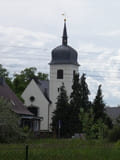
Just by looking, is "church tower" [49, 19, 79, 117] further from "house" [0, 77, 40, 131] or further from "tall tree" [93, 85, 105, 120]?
"house" [0, 77, 40, 131]

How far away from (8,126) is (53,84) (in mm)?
48016

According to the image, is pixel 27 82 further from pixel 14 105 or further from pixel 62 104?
pixel 14 105

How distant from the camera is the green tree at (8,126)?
39938 millimetres

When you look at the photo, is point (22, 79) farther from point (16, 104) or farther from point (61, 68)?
point (16, 104)

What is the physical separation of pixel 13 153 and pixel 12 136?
17061 millimetres

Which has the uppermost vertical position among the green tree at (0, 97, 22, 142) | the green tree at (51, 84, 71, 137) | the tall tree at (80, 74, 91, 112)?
the tall tree at (80, 74, 91, 112)

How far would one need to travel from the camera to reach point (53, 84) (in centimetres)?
8825

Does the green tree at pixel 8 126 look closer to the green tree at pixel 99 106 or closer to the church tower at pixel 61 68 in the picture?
the green tree at pixel 99 106

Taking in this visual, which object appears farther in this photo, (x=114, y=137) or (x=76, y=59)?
(x=76, y=59)

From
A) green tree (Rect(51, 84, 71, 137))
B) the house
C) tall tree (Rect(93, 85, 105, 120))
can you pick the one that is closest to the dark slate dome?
green tree (Rect(51, 84, 71, 137))

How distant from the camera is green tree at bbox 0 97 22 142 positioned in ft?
131

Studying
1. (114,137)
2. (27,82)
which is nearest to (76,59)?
(27,82)

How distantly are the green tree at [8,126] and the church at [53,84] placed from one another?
144 ft

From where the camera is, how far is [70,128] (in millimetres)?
69875
